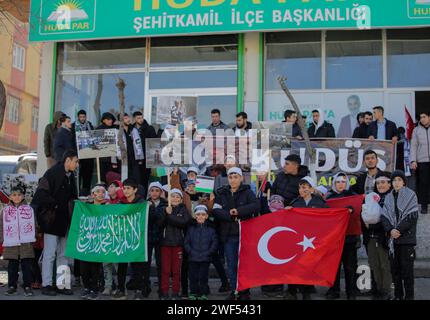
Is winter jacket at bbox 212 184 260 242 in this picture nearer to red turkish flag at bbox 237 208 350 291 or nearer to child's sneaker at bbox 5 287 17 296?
red turkish flag at bbox 237 208 350 291

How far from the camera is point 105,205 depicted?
8.12m

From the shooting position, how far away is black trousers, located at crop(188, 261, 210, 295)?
7.66 metres

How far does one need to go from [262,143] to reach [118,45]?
5.29 metres

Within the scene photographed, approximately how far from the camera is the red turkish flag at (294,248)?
23.7 ft

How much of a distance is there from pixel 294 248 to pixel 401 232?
4.46 feet

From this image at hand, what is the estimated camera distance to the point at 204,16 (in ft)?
39.7

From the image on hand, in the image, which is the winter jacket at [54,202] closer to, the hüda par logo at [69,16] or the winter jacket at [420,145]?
the hüda par logo at [69,16]

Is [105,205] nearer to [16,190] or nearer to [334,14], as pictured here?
[16,190]

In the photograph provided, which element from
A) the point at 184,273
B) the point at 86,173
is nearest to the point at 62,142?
the point at 86,173

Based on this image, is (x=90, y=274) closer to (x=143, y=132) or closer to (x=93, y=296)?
(x=93, y=296)

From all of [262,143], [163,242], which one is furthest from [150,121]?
[163,242]

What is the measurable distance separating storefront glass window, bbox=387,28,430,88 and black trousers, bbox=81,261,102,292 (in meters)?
7.64

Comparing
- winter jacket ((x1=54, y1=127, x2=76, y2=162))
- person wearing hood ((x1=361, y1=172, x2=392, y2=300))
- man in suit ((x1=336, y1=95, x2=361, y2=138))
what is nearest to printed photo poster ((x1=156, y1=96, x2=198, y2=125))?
winter jacket ((x1=54, y1=127, x2=76, y2=162))
